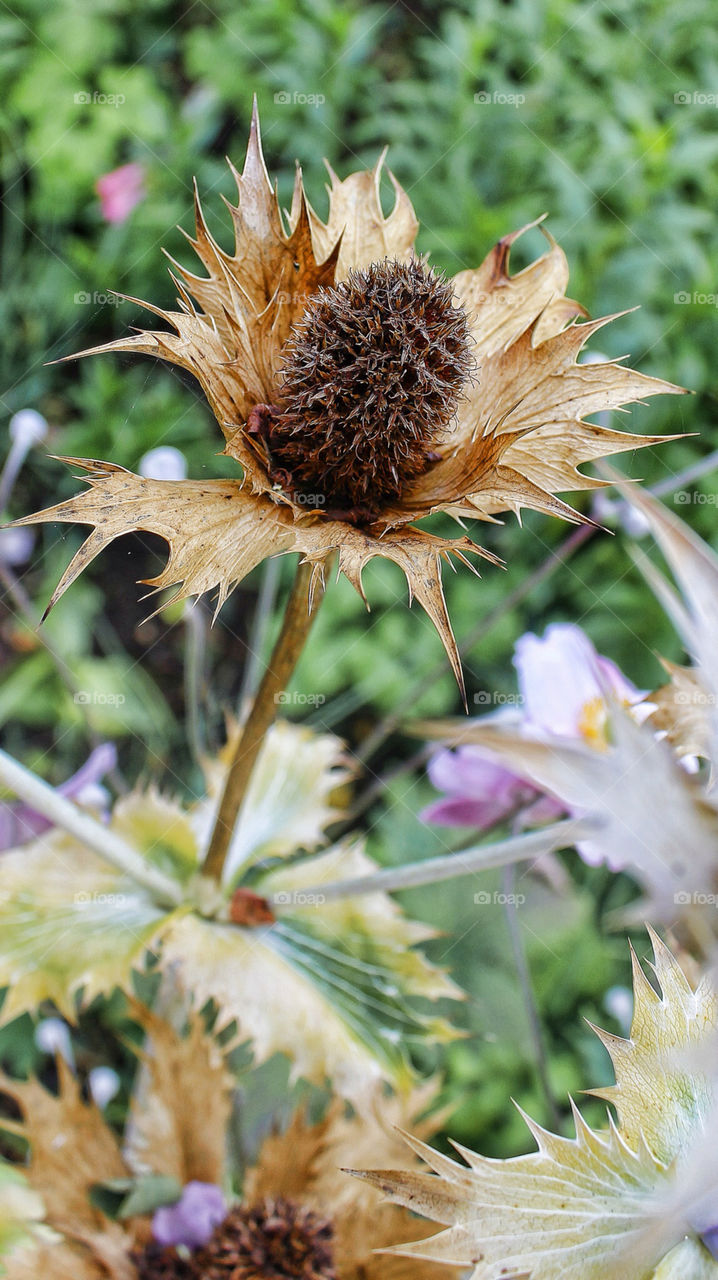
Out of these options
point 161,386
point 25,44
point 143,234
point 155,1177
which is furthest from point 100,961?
point 25,44

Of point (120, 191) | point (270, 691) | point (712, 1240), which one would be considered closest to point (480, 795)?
point (270, 691)

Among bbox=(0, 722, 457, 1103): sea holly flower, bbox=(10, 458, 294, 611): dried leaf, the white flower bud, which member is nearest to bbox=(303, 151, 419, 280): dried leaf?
bbox=(10, 458, 294, 611): dried leaf

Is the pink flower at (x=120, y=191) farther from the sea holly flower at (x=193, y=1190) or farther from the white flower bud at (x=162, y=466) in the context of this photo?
the sea holly flower at (x=193, y=1190)

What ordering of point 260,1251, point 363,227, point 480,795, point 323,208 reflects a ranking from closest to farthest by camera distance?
point 363,227 → point 260,1251 → point 480,795 → point 323,208

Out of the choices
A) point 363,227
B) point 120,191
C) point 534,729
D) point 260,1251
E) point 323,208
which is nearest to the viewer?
point 363,227

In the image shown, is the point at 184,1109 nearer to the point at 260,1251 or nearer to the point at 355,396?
the point at 260,1251
